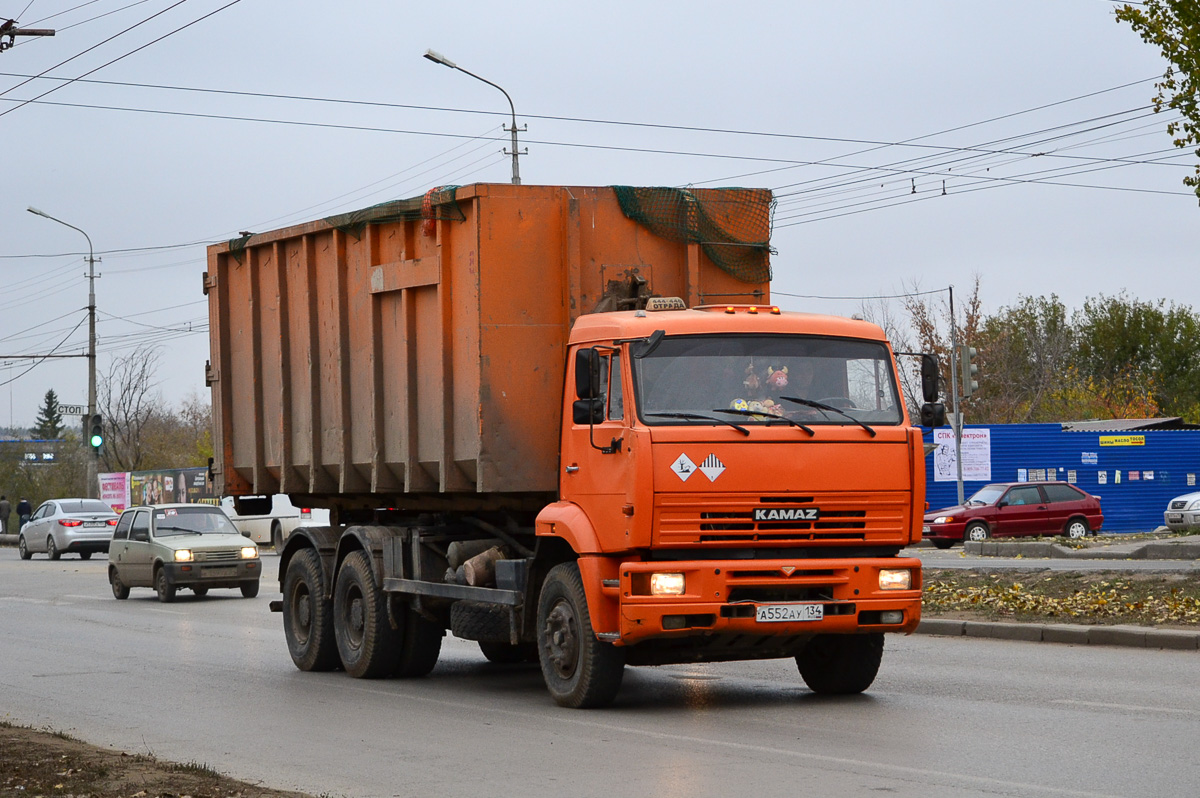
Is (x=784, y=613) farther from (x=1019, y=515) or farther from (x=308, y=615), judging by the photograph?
(x=1019, y=515)

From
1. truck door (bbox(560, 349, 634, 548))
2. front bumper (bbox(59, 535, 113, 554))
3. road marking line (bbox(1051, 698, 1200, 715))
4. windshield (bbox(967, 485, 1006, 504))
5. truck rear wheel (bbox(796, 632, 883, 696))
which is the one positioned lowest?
front bumper (bbox(59, 535, 113, 554))

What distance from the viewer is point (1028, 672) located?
39.3ft

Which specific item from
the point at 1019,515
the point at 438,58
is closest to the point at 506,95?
the point at 438,58

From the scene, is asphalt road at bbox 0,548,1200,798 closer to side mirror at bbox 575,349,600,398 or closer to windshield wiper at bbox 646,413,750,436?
windshield wiper at bbox 646,413,750,436

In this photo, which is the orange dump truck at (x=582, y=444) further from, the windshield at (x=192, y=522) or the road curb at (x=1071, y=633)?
the windshield at (x=192, y=522)

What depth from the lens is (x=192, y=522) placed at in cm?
2539

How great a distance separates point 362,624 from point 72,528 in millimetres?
30295

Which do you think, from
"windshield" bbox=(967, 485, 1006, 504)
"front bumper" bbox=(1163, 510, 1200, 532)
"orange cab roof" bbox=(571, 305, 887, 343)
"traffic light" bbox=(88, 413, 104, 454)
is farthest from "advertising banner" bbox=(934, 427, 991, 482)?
"orange cab roof" bbox=(571, 305, 887, 343)

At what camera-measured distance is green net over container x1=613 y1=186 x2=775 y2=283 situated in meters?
11.3

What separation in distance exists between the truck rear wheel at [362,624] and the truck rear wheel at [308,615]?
22cm

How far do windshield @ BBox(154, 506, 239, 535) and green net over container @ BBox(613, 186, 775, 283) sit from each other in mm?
15748

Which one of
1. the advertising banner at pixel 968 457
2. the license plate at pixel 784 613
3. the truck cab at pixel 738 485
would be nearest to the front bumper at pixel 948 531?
the advertising banner at pixel 968 457

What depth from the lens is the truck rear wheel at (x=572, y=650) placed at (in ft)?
Answer: 32.3

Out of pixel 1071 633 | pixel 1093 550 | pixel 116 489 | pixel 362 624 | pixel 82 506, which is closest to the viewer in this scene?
pixel 362 624
